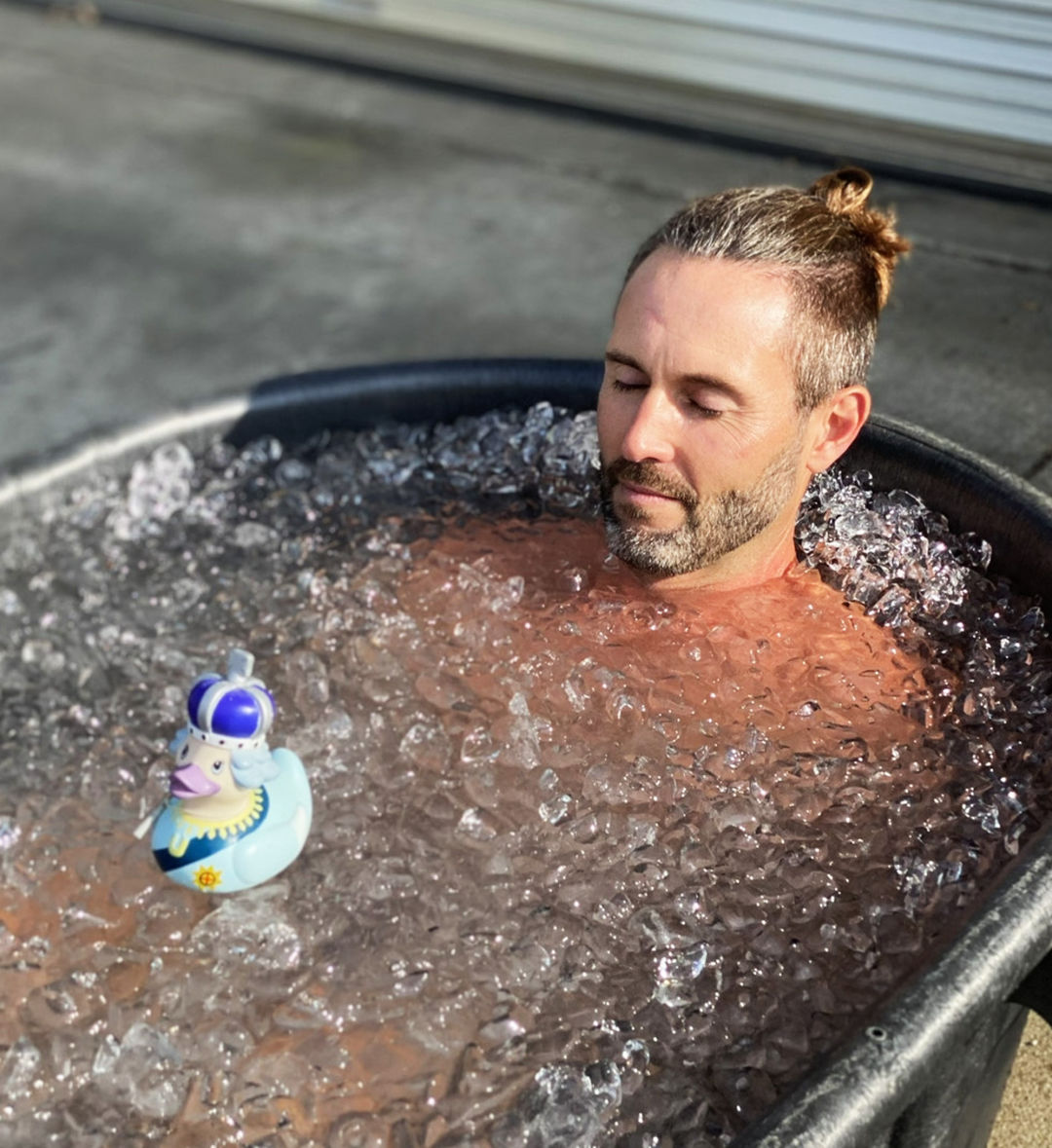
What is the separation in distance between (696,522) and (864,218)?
0.53m

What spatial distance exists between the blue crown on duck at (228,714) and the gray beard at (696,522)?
0.61 metres

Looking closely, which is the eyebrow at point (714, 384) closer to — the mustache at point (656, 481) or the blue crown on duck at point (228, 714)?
the mustache at point (656, 481)

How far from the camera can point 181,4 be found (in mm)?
6188

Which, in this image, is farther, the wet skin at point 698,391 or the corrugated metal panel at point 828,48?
the corrugated metal panel at point 828,48

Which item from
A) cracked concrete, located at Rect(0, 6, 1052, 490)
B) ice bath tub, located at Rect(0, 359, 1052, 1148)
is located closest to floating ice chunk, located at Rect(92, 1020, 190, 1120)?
ice bath tub, located at Rect(0, 359, 1052, 1148)

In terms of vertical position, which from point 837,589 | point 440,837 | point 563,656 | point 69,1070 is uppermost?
point 837,589

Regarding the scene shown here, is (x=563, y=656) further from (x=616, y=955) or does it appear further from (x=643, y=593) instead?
(x=616, y=955)

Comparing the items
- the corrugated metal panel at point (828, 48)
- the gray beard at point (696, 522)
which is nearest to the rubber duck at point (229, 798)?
the gray beard at point (696, 522)

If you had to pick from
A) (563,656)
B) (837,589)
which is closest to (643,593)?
(563,656)

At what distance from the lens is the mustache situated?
195 cm

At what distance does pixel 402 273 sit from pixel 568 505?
6.00 ft

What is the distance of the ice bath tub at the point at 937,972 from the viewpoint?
4.23 ft

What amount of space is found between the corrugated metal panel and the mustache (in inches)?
116

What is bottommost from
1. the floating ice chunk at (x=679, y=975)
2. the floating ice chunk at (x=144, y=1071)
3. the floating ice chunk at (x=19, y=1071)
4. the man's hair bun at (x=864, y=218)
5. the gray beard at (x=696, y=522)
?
the floating ice chunk at (x=19, y=1071)
